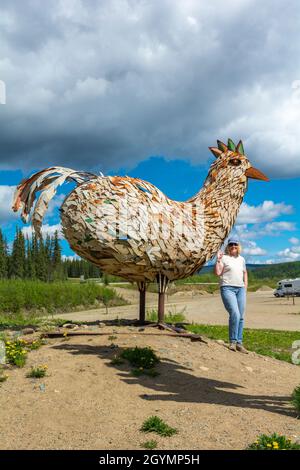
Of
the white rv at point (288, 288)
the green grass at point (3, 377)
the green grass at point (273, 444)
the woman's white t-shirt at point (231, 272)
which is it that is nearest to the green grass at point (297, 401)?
the green grass at point (273, 444)

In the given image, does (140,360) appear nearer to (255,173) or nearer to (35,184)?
(35,184)

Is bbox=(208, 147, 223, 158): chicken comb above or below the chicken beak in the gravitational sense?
above

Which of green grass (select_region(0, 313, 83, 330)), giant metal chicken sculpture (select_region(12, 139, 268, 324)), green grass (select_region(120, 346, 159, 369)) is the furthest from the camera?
green grass (select_region(0, 313, 83, 330))

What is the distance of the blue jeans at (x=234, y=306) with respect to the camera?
8281 mm

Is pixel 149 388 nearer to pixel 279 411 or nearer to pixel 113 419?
pixel 113 419

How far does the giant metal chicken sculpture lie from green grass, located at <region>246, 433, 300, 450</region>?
4.09 meters

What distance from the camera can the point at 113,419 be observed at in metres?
5.00

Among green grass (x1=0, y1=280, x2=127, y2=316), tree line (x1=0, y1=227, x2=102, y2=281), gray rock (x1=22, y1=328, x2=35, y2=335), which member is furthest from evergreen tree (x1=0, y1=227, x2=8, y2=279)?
gray rock (x1=22, y1=328, x2=35, y2=335)

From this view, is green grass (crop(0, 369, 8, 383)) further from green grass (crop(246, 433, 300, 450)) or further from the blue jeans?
the blue jeans

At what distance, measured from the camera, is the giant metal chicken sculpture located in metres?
7.71

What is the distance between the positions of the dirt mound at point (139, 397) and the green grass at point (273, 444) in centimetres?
18
